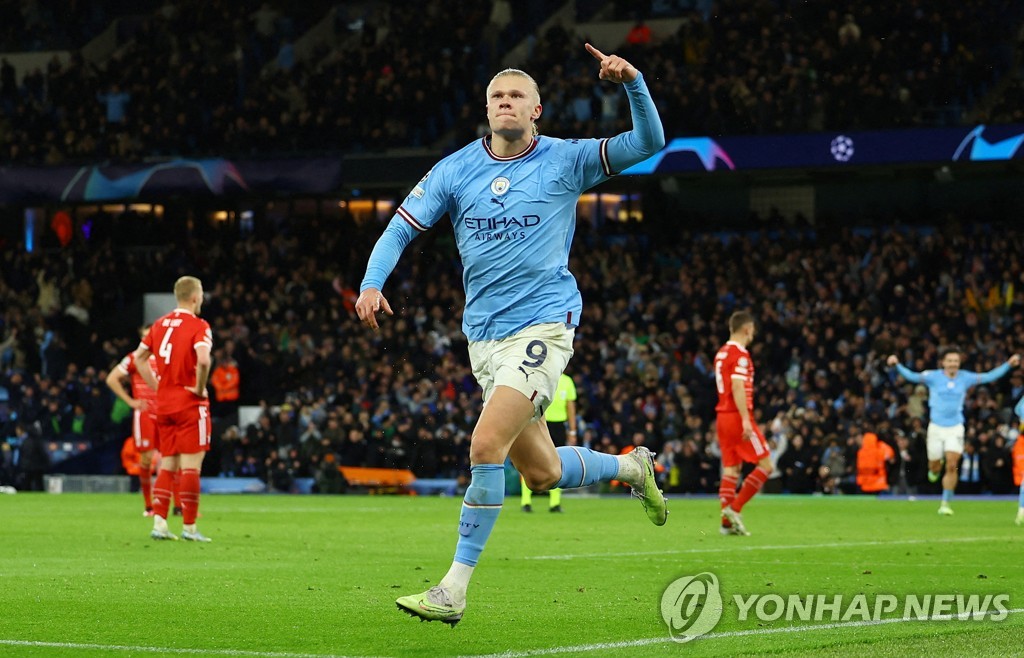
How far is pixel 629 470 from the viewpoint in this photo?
880 centimetres

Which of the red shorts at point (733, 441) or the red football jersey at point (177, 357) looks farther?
the red shorts at point (733, 441)

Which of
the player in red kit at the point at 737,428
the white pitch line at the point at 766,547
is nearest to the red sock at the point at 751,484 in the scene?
the player in red kit at the point at 737,428

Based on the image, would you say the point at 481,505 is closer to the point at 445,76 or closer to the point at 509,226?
the point at 509,226

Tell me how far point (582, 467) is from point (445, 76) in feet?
95.8

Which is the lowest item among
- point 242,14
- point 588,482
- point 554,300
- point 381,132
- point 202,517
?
point 202,517

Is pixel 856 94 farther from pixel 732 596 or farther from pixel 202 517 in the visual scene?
pixel 732 596

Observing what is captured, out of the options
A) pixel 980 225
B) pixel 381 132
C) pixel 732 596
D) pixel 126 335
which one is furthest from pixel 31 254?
pixel 732 596

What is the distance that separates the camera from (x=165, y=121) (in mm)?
38219

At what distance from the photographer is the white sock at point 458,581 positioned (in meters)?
7.12

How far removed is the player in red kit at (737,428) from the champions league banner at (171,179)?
21592mm

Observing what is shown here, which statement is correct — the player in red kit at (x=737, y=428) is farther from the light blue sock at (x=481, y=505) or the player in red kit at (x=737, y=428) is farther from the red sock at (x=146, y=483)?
the light blue sock at (x=481, y=505)

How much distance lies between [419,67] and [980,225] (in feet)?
42.5

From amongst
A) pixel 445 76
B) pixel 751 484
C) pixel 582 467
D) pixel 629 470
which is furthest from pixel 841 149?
pixel 582 467

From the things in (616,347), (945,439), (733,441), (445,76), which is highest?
(445,76)
